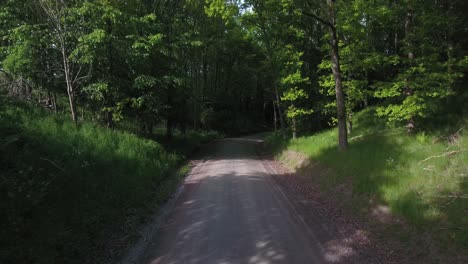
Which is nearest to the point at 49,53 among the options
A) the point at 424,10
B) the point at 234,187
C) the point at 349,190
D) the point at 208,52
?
the point at 234,187

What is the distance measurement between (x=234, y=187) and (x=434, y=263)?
720 centimetres

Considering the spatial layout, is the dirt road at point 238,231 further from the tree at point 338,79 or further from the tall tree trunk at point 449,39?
the tall tree trunk at point 449,39

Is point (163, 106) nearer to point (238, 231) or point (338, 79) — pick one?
point (338, 79)

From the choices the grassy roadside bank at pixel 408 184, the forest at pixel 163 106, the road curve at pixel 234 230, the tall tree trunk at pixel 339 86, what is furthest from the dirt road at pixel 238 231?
the tall tree trunk at pixel 339 86

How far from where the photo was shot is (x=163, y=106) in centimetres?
1942

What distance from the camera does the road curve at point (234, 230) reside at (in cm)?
619

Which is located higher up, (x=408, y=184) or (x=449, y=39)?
(x=449, y=39)

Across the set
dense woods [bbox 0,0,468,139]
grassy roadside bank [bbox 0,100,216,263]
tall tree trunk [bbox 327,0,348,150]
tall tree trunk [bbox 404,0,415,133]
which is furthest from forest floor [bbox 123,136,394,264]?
dense woods [bbox 0,0,468,139]

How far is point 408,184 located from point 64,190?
7.54 m

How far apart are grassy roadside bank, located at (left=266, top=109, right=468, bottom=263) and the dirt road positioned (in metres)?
1.31

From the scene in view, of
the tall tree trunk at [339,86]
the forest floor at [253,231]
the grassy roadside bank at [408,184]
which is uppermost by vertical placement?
the tall tree trunk at [339,86]

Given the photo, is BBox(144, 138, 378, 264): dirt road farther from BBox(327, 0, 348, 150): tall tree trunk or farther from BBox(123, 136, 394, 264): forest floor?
BBox(327, 0, 348, 150): tall tree trunk

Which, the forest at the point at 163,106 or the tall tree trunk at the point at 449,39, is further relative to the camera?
the tall tree trunk at the point at 449,39

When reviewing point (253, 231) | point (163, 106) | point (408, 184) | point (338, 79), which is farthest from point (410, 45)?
point (163, 106)
